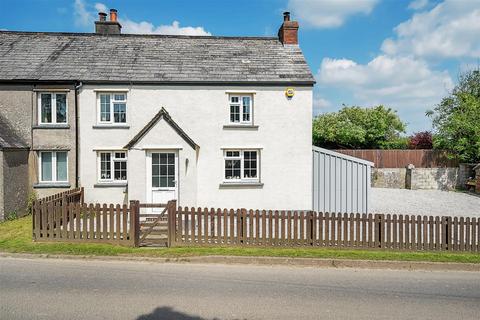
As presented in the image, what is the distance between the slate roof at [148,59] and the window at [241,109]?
855mm

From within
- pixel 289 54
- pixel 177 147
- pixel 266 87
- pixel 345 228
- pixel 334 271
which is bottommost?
pixel 334 271

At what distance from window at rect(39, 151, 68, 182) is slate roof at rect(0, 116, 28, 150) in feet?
3.21

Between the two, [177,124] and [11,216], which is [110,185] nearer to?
[11,216]

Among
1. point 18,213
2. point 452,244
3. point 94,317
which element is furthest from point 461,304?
point 18,213

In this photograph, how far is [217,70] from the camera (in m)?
15.3

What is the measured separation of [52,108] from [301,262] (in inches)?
533

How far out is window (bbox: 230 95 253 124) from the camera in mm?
14953

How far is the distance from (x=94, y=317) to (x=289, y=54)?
14.8 metres

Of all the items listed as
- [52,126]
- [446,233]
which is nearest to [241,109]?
[52,126]

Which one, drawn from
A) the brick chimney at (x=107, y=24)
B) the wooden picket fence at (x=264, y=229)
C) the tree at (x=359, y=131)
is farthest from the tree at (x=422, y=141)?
the brick chimney at (x=107, y=24)

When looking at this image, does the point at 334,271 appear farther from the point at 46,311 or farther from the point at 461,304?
the point at 46,311

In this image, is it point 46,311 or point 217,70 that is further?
point 217,70

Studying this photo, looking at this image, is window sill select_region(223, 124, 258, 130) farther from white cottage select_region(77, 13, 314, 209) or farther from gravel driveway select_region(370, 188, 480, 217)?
gravel driveway select_region(370, 188, 480, 217)

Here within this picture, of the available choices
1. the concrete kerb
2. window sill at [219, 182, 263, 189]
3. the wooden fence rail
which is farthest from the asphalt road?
window sill at [219, 182, 263, 189]
